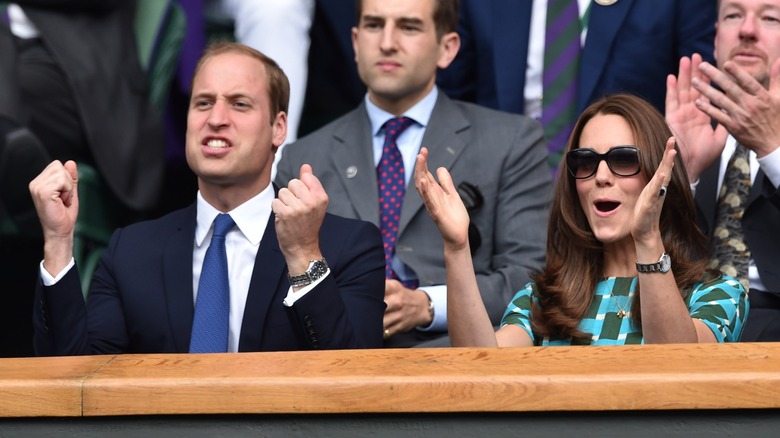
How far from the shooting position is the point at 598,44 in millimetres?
4477

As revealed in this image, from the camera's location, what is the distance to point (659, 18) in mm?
4480

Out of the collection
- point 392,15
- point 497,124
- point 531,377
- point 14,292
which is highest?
point 392,15

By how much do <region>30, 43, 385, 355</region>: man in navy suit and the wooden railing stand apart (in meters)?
0.53

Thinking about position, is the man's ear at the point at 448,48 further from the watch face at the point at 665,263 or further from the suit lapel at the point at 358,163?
the watch face at the point at 665,263

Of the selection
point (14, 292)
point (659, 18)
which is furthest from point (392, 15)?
point (14, 292)

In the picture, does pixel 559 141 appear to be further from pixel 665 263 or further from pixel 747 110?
pixel 665 263

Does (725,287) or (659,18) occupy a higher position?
(659,18)

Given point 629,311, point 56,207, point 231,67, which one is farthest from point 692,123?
point 56,207

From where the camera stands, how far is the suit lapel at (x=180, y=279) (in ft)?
11.0

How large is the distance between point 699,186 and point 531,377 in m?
1.72

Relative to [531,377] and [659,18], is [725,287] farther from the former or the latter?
[659,18]

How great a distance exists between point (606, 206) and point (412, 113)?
121cm

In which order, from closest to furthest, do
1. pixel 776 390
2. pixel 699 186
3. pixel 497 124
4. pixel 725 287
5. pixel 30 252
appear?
pixel 776 390
pixel 725 287
pixel 699 186
pixel 497 124
pixel 30 252

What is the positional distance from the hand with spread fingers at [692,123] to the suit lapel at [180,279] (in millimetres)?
1351
